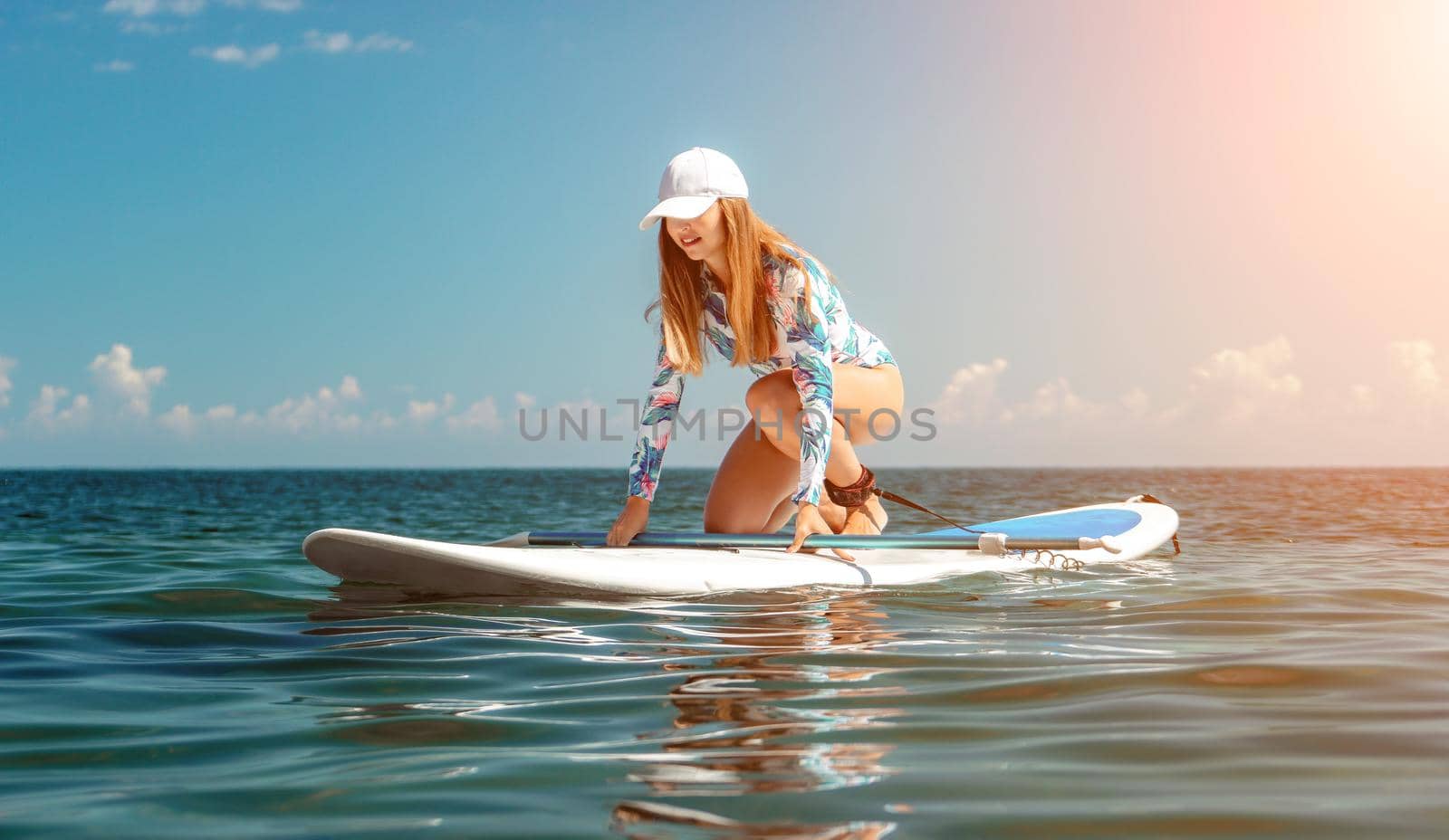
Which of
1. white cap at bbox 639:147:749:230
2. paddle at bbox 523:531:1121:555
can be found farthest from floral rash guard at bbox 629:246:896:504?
white cap at bbox 639:147:749:230

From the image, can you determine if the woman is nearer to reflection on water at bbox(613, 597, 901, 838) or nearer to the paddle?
the paddle

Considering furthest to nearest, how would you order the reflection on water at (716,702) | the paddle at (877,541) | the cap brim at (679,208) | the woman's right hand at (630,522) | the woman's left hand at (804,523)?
the woman's right hand at (630,522)
the paddle at (877,541)
the woman's left hand at (804,523)
the cap brim at (679,208)
the reflection on water at (716,702)

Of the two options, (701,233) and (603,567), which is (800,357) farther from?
(603,567)

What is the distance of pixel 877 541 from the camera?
12.9 feet

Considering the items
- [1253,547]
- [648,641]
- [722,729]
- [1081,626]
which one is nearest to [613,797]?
[722,729]

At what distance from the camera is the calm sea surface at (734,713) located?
1.47 meters

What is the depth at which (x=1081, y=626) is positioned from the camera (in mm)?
3086

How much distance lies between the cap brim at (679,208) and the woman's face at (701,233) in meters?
0.04

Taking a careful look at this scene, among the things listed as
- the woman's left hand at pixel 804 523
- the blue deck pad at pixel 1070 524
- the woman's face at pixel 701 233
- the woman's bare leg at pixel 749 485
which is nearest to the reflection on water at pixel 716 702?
the woman's left hand at pixel 804 523

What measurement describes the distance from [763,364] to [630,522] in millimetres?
779

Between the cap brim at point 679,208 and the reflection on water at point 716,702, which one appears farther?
the cap brim at point 679,208

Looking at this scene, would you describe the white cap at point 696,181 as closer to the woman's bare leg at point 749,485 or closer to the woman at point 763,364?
the woman at point 763,364

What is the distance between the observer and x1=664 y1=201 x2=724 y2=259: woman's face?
11.9 feet

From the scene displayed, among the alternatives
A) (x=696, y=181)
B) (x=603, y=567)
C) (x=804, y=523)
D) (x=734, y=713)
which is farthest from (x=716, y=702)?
(x=696, y=181)
